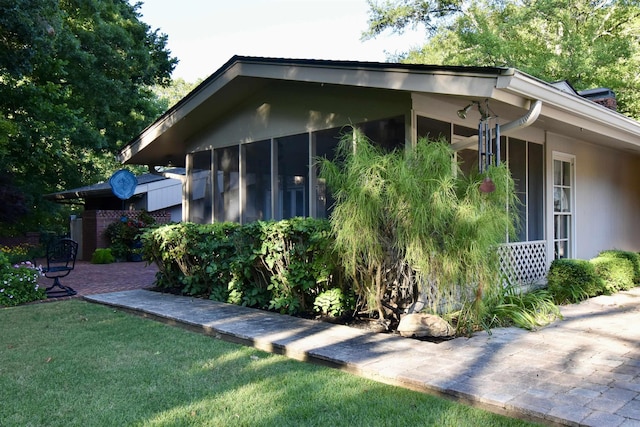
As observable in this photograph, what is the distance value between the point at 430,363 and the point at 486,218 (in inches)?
52.9

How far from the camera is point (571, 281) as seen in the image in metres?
6.52

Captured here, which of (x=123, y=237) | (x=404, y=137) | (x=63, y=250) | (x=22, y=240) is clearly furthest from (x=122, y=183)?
(x=22, y=240)

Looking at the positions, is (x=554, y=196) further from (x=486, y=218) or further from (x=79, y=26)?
(x=79, y=26)

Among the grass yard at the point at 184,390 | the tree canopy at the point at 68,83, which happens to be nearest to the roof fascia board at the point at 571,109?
the grass yard at the point at 184,390

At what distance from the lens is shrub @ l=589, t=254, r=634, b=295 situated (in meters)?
7.06

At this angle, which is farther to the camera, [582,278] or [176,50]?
[176,50]

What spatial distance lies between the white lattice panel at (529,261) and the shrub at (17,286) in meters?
7.13

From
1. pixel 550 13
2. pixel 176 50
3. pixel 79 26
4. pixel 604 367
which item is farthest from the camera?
pixel 176 50

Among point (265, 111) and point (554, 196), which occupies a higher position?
point (265, 111)

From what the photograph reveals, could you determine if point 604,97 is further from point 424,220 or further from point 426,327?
point 426,327

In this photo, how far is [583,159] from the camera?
334 inches

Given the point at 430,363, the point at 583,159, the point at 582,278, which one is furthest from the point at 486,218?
the point at 583,159

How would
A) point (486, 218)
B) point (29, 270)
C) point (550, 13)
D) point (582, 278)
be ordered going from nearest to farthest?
1. point (486, 218)
2. point (582, 278)
3. point (29, 270)
4. point (550, 13)

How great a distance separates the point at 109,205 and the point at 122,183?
6602mm
